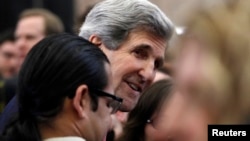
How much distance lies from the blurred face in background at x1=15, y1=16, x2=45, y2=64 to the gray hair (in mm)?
2501

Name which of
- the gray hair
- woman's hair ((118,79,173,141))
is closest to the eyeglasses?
the gray hair

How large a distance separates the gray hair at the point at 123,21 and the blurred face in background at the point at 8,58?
3.40 meters

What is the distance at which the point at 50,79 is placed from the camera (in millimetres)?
2633

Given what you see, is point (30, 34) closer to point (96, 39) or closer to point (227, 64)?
point (96, 39)

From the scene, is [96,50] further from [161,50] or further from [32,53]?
[161,50]

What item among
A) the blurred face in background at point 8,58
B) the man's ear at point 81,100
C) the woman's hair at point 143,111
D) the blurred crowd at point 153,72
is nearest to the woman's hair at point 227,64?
the blurred crowd at point 153,72

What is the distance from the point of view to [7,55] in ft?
23.3

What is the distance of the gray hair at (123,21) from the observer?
354 cm

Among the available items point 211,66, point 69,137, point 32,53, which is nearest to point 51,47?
point 32,53

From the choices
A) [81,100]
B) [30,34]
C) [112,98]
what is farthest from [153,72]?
[30,34]

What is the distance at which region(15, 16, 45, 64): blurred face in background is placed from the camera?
608 cm

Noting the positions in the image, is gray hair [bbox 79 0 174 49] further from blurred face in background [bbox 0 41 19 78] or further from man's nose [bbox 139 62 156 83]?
blurred face in background [bbox 0 41 19 78]

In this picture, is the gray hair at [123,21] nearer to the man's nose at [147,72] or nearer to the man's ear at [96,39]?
the man's ear at [96,39]

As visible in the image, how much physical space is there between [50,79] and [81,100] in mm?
124
